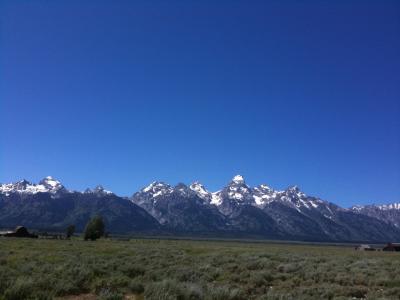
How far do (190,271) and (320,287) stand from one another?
269 inches

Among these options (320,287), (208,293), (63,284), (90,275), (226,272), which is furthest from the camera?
(226,272)

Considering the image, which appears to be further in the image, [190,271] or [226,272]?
[226,272]

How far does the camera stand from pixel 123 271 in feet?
74.7

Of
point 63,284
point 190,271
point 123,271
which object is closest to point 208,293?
point 63,284

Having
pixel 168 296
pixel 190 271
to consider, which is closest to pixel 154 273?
pixel 190 271

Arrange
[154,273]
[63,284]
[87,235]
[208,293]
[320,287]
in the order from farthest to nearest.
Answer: [87,235], [154,273], [320,287], [63,284], [208,293]

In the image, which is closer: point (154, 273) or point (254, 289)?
point (254, 289)

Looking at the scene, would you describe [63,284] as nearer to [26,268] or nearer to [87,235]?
[26,268]

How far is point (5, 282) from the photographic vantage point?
622 inches

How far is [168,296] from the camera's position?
47.3 feet

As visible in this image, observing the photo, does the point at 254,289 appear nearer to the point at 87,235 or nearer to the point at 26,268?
the point at 26,268

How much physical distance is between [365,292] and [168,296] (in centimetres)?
945

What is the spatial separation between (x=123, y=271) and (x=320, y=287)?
10036 mm

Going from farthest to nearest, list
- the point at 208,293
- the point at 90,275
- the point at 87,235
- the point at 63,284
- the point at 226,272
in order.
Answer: the point at 87,235 → the point at 226,272 → the point at 90,275 → the point at 63,284 → the point at 208,293
